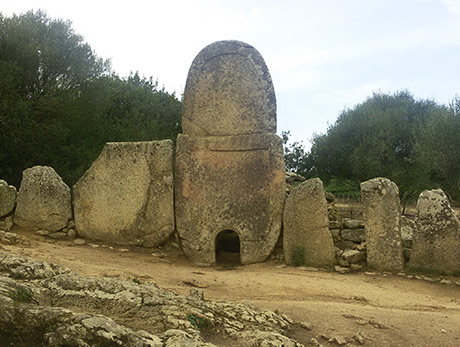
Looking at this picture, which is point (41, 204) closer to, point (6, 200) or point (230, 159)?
point (6, 200)

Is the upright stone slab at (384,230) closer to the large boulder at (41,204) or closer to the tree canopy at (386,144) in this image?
the large boulder at (41,204)

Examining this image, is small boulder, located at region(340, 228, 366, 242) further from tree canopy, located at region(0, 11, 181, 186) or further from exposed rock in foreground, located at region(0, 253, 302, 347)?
tree canopy, located at region(0, 11, 181, 186)

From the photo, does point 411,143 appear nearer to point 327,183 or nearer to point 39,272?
point 327,183

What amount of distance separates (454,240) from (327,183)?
61.9ft

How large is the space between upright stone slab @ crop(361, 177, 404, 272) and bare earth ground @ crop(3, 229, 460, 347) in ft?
0.99

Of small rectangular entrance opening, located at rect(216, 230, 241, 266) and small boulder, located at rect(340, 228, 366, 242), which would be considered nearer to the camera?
small boulder, located at rect(340, 228, 366, 242)

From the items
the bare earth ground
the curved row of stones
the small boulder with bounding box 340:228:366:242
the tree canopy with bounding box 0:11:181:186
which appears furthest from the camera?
the tree canopy with bounding box 0:11:181:186

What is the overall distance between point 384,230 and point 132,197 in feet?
15.2

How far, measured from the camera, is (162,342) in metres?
3.08

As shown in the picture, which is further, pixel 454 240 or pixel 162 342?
pixel 454 240

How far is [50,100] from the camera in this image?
14.6 meters

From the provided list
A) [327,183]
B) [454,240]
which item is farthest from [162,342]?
[327,183]

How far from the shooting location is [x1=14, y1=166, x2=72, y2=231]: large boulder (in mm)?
8750

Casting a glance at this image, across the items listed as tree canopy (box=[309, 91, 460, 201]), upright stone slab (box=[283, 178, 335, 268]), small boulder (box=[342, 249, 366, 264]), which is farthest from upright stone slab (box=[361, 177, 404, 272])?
tree canopy (box=[309, 91, 460, 201])
